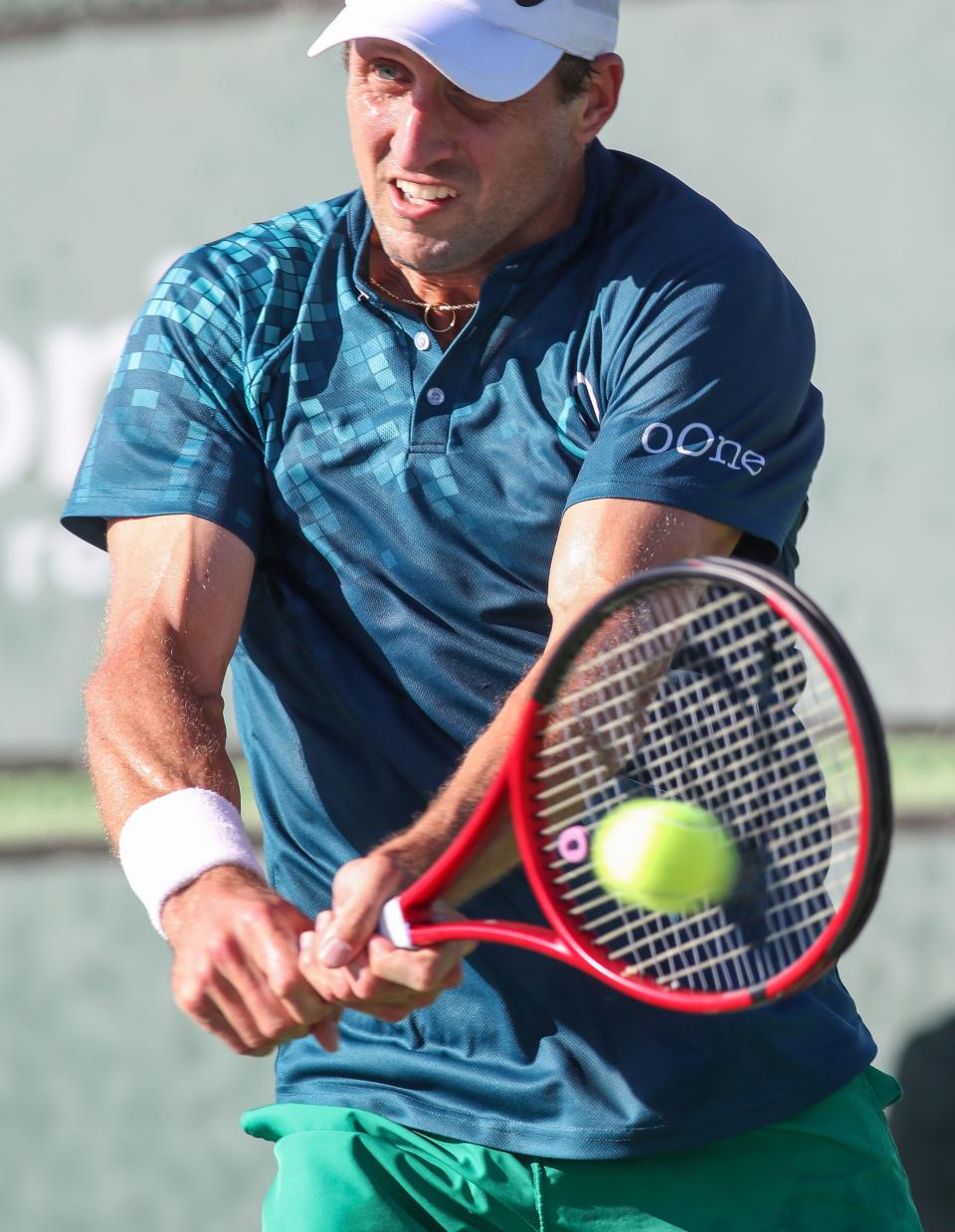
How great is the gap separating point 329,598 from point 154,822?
37 centimetres

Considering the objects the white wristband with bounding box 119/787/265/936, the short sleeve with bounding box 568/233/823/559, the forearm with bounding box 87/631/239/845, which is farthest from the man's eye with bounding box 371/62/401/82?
the white wristband with bounding box 119/787/265/936

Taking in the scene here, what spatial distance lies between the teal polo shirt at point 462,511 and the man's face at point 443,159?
0.19 feet

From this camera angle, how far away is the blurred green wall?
295cm

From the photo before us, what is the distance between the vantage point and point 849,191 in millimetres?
2959

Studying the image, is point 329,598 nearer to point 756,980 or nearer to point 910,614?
point 756,980

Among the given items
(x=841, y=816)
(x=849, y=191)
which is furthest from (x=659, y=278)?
(x=849, y=191)

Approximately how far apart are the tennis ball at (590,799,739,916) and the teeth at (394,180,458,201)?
2.29 feet

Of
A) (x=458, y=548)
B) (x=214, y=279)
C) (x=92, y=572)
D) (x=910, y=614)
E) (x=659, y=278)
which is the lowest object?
(x=92, y=572)

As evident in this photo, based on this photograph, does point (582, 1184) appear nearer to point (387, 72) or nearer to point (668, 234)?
point (668, 234)

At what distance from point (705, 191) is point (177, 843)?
66.3 inches

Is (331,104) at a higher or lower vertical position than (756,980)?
higher

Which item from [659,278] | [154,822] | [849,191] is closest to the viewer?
[154,822]

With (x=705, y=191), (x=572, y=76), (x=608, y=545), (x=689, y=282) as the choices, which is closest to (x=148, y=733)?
(x=608, y=545)

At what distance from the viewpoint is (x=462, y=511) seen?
1991mm
